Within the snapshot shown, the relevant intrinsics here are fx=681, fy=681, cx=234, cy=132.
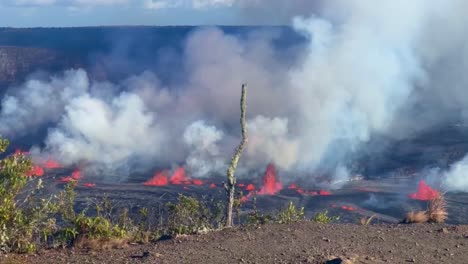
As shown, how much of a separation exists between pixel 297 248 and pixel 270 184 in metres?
20.5

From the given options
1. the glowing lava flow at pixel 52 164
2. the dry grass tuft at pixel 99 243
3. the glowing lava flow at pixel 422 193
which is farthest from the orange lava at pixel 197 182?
the dry grass tuft at pixel 99 243

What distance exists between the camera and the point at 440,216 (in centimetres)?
1295

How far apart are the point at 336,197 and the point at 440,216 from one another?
50.8 ft

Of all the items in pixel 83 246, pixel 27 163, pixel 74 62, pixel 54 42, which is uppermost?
pixel 54 42

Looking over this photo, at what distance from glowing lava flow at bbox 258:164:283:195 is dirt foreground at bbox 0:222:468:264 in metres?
17.5

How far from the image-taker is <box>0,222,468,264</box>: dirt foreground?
32.6 ft

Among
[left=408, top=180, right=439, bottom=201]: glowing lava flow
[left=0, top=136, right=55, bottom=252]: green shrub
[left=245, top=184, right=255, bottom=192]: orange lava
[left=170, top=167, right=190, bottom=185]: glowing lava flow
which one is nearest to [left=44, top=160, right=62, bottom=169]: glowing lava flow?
[left=170, top=167, right=190, bottom=185]: glowing lava flow

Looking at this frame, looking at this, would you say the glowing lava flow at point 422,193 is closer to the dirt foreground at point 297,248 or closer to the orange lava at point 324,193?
the orange lava at point 324,193

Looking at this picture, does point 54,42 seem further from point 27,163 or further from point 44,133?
point 27,163

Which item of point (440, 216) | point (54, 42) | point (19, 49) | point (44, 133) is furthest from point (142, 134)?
point (54, 42)

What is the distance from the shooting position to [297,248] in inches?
412

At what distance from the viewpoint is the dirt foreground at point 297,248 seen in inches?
391

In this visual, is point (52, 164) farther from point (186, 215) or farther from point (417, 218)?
point (417, 218)

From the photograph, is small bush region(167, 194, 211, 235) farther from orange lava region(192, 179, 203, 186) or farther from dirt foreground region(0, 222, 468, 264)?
orange lava region(192, 179, 203, 186)
